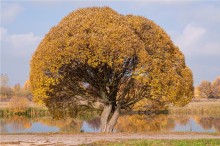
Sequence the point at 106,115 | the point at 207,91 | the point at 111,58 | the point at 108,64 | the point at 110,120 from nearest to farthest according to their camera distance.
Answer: the point at 111,58 → the point at 108,64 → the point at 106,115 → the point at 110,120 → the point at 207,91

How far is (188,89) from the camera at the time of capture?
2233 cm

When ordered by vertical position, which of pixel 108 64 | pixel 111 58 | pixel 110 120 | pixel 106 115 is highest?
pixel 111 58

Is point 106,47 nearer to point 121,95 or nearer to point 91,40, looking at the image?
point 91,40

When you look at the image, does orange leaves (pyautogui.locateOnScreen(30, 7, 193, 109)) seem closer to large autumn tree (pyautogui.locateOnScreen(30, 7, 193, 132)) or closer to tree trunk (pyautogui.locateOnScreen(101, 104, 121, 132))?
large autumn tree (pyautogui.locateOnScreen(30, 7, 193, 132))

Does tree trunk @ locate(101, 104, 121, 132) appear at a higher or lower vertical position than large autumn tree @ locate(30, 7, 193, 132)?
lower

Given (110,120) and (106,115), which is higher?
(106,115)

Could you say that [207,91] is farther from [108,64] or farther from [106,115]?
[108,64]

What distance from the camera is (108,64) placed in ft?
65.4

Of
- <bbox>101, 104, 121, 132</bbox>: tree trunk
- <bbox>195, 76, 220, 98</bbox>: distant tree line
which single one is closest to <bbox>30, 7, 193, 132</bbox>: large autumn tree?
<bbox>101, 104, 121, 132</bbox>: tree trunk

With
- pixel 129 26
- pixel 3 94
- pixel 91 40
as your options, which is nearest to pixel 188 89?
pixel 129 26

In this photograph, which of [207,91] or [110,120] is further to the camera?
[207,91]

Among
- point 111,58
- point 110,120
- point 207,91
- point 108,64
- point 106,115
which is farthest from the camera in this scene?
point 207,91

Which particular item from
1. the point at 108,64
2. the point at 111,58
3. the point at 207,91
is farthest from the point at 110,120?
the point at 207,91

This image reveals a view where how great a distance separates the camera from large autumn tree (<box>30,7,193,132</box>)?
1991cm
